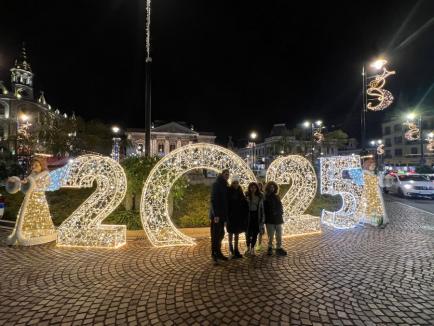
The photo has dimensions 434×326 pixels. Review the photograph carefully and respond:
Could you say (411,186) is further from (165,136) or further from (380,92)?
(165,136)

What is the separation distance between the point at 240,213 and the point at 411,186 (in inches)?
606

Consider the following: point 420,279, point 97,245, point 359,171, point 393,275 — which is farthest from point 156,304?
point 359,171

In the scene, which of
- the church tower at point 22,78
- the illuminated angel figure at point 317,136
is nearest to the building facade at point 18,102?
the church tower at point 22,78

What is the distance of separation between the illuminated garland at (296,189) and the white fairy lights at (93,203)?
4.47 m

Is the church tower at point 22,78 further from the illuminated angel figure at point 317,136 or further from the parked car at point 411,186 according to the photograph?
the parked car at point 411,186

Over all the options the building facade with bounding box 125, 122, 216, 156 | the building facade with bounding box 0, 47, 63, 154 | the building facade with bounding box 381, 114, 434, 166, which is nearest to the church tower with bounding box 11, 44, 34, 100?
the building facade with bounding box 0, 47, 63, 154

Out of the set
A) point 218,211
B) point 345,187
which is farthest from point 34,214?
point 345,187

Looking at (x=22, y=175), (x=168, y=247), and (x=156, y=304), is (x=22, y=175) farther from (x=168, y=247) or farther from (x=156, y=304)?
(x=156, y=304)

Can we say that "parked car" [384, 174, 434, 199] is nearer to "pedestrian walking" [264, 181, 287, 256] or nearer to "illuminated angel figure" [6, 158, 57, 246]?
"pedestrian walking" [264, 181, 287, 256]

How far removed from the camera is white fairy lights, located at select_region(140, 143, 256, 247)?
20.4ft

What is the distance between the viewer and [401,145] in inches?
1965

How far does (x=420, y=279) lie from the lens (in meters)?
4.43

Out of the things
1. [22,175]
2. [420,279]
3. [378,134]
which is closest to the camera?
[420,279]

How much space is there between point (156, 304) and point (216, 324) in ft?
3.36
